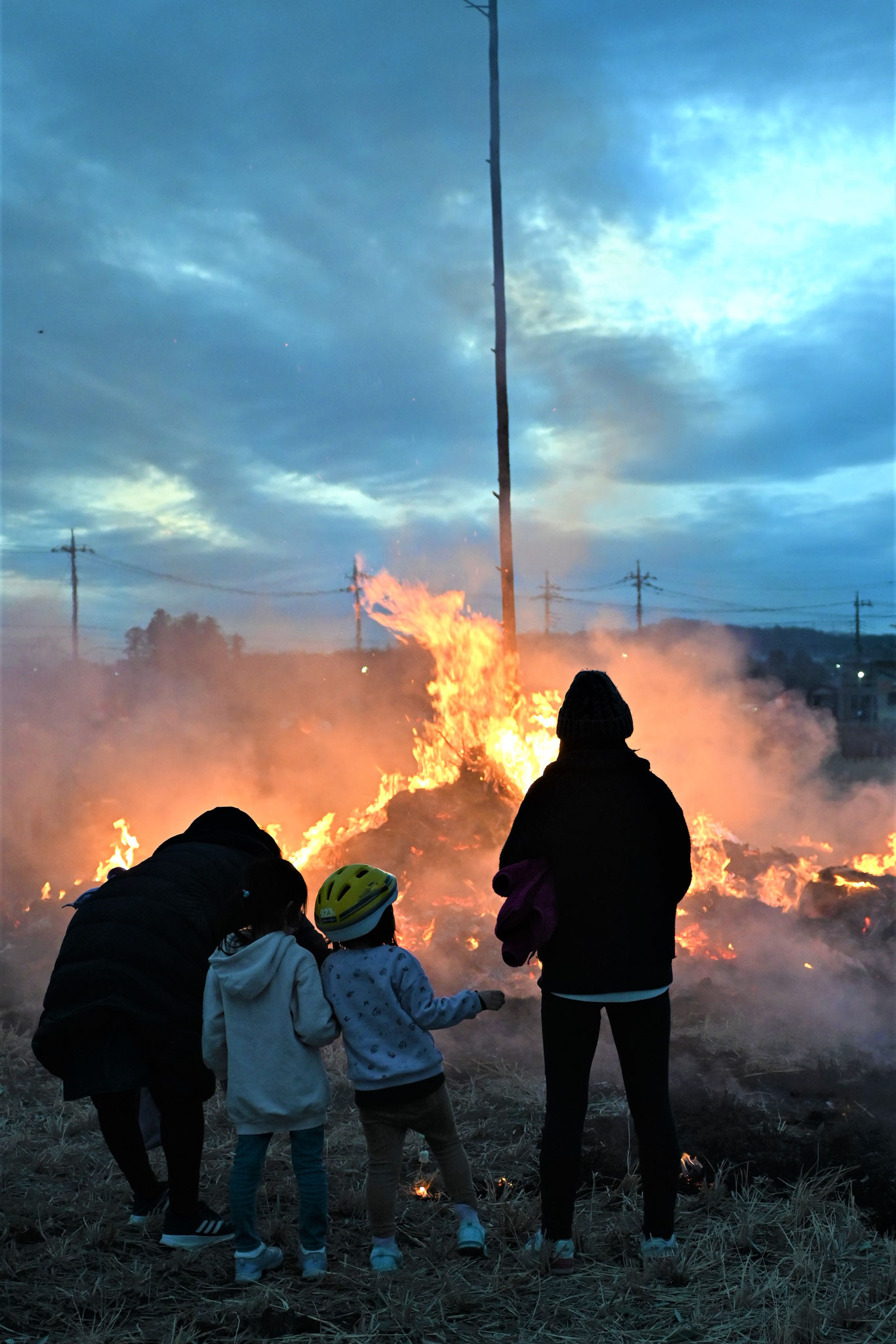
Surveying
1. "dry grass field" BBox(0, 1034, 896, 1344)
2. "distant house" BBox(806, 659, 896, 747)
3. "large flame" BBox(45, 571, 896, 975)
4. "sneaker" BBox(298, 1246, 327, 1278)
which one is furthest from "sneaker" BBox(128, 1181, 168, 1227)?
"distant house" BBox(806, 659, 896, 747)

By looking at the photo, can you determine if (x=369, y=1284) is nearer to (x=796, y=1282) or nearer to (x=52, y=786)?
(x=796, y=1282)

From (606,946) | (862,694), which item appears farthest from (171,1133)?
(862,694)

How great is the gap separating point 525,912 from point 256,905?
981mm

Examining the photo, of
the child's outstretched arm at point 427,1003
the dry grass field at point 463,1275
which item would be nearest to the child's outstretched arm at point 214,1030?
the child's outstretched arm at point 427,1003

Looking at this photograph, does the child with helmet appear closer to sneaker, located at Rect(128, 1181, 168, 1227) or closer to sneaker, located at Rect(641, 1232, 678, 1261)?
sneaker, located at Rect(641, 1232, 678, 1261)

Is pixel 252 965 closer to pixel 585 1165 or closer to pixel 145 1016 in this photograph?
pixel 145 1016

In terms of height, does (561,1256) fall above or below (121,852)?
above

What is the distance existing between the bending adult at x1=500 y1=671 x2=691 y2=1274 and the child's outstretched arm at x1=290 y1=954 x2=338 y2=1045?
79 centimetres

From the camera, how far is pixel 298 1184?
3330mm

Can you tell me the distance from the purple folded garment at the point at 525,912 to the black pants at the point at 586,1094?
0.70 feet

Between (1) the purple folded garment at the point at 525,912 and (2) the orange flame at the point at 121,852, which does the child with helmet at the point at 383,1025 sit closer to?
(1) the purple folded garment at the point at 525,912

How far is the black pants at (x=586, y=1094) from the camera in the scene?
3.32 meters

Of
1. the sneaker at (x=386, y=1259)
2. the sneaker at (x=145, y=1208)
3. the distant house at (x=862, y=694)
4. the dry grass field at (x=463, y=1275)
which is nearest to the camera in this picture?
the dry grass field at (x=463, y=1275)

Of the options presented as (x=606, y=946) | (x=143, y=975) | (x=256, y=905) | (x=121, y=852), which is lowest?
(x=121, y=852)
